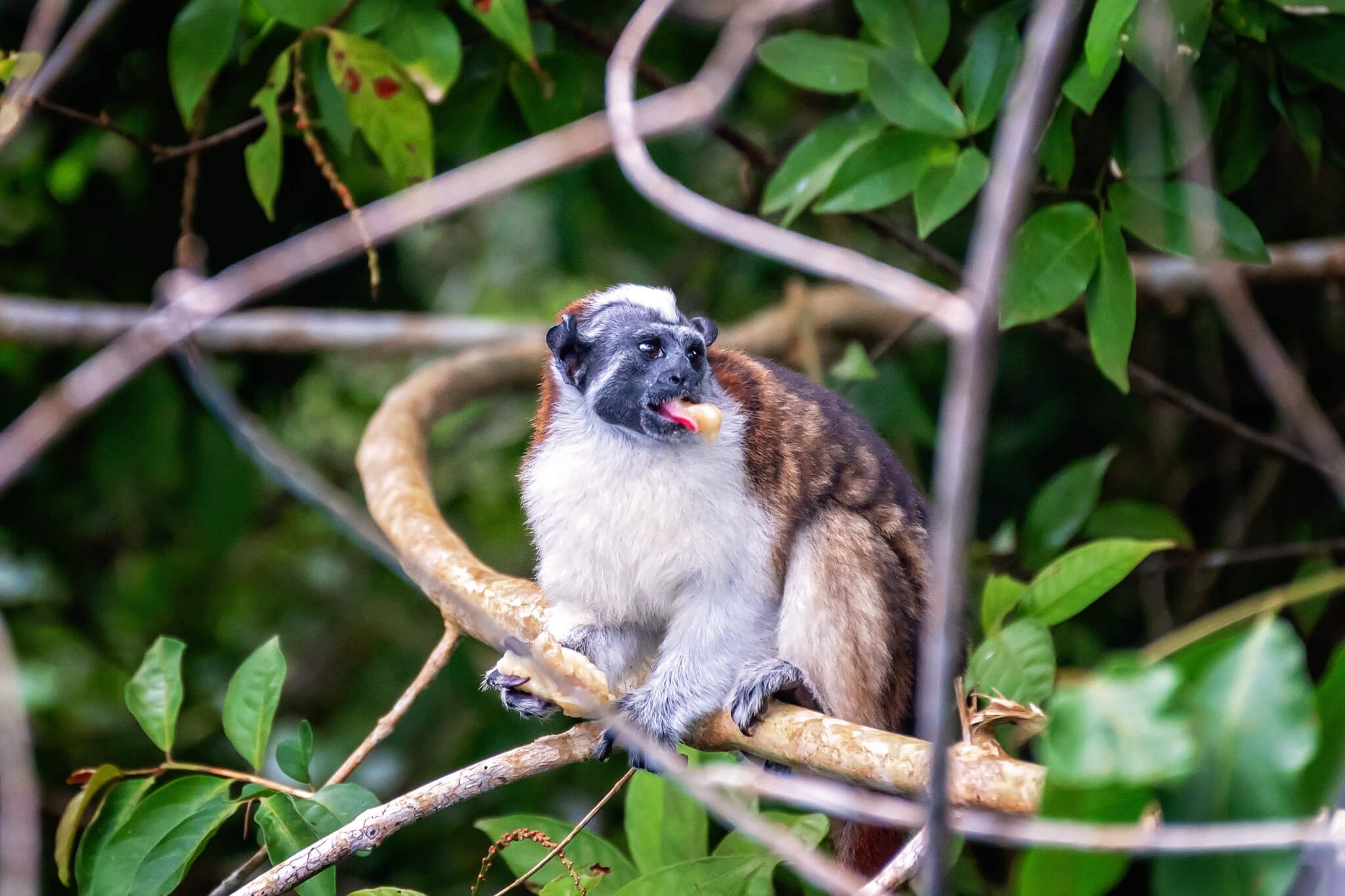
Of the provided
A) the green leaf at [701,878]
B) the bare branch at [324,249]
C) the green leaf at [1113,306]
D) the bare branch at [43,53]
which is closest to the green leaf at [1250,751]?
the bare branch at [324,249]

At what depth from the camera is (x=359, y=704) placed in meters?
4.58

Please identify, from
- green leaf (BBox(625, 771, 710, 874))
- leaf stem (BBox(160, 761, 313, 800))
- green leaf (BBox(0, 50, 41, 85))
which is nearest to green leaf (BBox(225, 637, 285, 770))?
leaf stem (BBox(160, 761, 313, 800))

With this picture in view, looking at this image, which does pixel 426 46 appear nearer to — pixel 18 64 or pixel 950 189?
pixel 18 64

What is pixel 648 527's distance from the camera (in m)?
2.46

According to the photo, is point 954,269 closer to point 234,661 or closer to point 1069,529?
point 1069,529

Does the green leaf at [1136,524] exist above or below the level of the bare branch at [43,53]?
below

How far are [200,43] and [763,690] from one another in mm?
1881

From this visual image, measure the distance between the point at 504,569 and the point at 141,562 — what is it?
4.68ft

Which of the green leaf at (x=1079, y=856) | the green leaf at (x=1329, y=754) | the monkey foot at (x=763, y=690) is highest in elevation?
the green leaf at (x=1329, y=754)

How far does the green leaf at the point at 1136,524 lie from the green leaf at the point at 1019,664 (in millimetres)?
1105

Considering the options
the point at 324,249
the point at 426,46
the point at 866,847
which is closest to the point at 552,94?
the point at 426,46

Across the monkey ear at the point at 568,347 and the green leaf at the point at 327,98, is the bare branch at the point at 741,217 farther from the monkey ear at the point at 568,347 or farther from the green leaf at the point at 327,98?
the green leaf at the point at 327,98

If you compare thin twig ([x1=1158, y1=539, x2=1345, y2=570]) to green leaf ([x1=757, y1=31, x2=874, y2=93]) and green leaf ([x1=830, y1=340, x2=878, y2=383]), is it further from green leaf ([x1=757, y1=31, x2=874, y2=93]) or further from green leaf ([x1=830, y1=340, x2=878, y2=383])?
green leaf ([x1=757, y1=31, x2=874, y2=93])

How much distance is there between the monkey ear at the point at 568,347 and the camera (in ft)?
8.63
